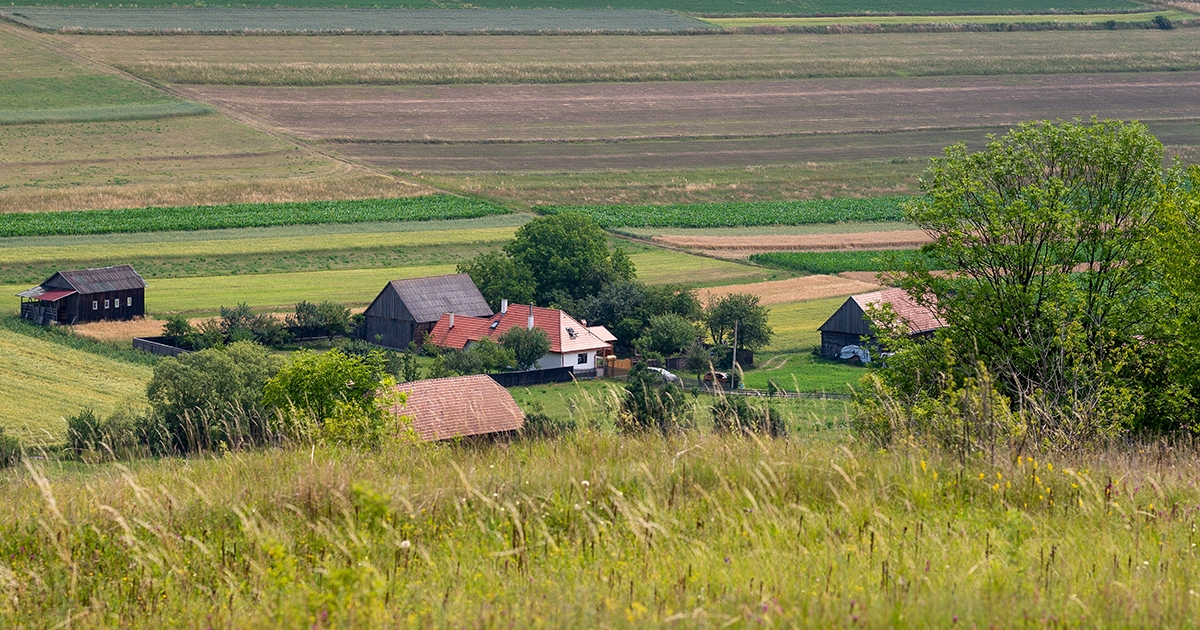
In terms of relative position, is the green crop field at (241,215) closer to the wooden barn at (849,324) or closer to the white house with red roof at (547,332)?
the white house with red roof at (547,332)

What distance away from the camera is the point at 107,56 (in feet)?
372

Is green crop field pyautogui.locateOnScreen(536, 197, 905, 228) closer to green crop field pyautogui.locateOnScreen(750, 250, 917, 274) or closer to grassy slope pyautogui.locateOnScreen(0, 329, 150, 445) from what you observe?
green crop field pyautogui.locateOnScreen(750, 250, 917, 274)

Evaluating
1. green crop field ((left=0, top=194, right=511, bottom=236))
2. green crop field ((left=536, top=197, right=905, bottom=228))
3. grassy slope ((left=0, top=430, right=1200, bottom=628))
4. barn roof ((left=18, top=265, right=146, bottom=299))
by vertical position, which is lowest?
green crop field ((left=536, top=197, right=905, bottom=228))

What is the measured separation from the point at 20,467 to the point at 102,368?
4061 cm

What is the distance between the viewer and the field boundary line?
96.6m

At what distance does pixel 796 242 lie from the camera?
265ft

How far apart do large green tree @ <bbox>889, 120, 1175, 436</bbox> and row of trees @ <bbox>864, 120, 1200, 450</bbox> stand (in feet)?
0.08

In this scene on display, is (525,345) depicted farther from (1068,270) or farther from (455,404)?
(1068,270)

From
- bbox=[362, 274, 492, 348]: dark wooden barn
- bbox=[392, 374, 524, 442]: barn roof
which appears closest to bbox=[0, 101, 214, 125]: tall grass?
bbox=[362, 274, 492, 348]: dark wooden barn

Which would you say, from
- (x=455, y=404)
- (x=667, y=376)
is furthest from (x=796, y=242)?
(x=455, y=404)

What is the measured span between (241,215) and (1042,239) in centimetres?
6762

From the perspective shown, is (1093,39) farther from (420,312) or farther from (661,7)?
(420,312)

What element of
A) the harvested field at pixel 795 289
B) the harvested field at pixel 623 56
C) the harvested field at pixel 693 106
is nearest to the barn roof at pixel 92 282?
the harvested field at pixel 795 289

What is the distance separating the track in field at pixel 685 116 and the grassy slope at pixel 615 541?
9062cm
